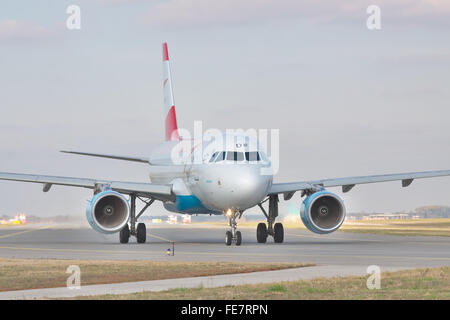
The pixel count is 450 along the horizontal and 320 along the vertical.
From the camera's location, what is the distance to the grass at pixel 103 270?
66.7 feet

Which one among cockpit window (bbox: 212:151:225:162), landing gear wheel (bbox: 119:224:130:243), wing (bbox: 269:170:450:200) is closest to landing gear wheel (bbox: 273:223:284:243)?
wing (bbox: 269:170:450:200)

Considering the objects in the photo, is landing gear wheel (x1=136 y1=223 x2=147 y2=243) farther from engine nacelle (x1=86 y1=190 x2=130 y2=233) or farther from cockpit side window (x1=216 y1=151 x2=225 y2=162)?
cockpit side window (x1=216 y1=151 x2=225 y2=162)

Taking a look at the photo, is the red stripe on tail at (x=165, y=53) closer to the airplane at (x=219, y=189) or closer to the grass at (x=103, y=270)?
the airplane at (x=219, y=189)

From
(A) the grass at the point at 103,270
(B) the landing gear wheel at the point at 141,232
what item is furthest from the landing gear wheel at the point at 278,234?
(A) the grass at the point at 103,270

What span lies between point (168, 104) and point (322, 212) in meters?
16.2

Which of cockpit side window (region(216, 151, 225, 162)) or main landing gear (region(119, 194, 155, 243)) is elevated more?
cockpit side window (region(216, 151, 225, 162))

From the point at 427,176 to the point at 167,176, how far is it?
11.6 meters

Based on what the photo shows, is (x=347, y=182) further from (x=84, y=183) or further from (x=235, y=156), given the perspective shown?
(x=84, y=183)

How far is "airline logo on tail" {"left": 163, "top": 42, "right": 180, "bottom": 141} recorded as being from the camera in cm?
5072

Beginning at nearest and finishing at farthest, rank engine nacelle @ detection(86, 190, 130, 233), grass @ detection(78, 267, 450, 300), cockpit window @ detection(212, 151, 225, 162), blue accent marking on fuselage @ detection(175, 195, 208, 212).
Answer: grass @ detection(78, 267, 450, 300), cockpit window @ detection(212, 151, 225, 162), engine nacelle @ detection(86, 190, 130, 233), blue accent marking on fuselage @ detection(175, 195, 208, 212)

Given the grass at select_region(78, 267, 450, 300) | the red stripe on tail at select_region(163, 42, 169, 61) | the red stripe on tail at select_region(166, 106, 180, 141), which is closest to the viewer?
the grass at select_region(78, 267, 450, 300)

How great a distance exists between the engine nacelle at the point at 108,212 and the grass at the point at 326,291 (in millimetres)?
19184
